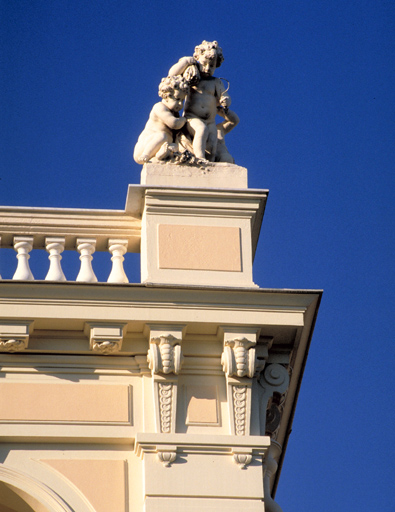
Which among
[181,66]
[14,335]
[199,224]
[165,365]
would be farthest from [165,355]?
[181,66]

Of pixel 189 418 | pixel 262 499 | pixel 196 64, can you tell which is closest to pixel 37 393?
pixel 189 418

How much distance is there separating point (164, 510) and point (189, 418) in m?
0.96

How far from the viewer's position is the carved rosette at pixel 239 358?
11.9 m

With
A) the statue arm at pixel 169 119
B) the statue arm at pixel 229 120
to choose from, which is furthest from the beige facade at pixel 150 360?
the statue arm at pixel 229 120

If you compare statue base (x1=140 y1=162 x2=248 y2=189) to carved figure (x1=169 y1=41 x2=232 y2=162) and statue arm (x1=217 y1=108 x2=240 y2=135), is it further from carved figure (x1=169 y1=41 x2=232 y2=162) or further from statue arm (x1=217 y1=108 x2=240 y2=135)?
statue arm (x1=217 y1=108 x2=240 y2=135)

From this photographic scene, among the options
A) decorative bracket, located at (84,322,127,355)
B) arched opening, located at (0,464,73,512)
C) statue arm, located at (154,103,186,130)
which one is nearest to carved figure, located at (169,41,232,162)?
statue arm, located at (154,103,186,130)

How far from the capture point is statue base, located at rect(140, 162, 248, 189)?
1295 centimetres

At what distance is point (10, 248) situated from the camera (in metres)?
12.8

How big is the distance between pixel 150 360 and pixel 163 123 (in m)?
2.77

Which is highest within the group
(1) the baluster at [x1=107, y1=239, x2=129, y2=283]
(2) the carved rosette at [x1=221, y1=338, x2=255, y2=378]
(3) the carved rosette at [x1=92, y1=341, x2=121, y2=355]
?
(1) the baluster at [x1=107, y1=239, x2=129, y2=283]

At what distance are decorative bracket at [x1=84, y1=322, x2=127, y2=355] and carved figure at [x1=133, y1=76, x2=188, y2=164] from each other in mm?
2089

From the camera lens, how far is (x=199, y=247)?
12586mm

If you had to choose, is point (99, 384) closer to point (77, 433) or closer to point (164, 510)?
point (77, 433)

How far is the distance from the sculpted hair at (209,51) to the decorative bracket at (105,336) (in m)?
3.50
